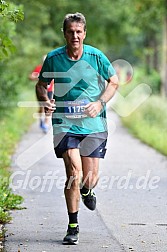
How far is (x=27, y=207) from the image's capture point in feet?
33.7

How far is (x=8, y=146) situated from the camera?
1689 centimetres

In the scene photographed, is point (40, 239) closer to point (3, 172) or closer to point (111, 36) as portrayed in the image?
point (3, 172)

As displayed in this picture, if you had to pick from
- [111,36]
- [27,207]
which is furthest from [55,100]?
[111,36]

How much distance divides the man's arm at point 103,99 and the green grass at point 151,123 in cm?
856

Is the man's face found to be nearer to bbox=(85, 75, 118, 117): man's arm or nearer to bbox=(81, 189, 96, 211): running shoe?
bbox=(85, 75, 118, 117): man's arm

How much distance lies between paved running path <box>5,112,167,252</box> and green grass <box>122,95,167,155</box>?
170cm

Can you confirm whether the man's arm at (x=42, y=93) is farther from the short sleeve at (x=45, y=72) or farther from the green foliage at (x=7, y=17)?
the green foliage at (x=7, y=17)

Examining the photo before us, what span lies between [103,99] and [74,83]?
321 millimetres

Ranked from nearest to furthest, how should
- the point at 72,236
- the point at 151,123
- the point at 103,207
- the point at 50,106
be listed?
the point at 72,236
the point at 50,106
the point at 103,207
the point at 151,123

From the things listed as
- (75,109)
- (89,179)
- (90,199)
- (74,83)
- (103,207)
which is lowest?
(103,207)

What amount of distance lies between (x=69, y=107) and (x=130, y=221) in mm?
1835

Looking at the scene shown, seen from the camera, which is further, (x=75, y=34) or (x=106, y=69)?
(x=106, y=69)

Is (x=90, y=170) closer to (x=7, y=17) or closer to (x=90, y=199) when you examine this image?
(x=90, y=199)

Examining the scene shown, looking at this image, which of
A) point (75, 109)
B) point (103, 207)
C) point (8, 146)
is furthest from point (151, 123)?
point (75, 109)
